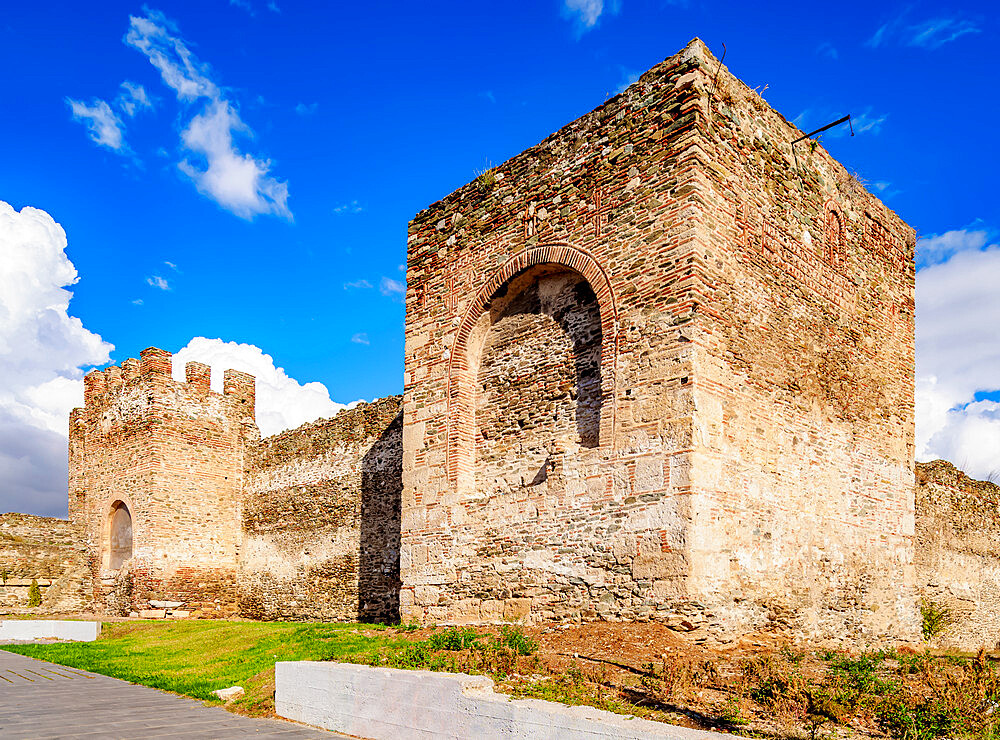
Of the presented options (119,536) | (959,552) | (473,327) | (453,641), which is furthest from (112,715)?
(959,552)

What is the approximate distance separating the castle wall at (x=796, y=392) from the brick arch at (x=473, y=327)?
1255 millimetres

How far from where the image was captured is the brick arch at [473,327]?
994 centimetres

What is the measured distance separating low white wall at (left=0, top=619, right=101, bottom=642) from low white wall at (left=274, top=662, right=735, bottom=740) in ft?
30.1

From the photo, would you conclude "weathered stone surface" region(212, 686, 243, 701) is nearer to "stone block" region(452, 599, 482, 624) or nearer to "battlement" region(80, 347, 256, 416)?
"stone block" region(452, 599, 482, 624)

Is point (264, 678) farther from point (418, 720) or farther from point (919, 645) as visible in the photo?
point (919, 645)

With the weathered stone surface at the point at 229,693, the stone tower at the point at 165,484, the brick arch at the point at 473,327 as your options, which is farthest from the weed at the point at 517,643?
the stone tower at the point at 165,484

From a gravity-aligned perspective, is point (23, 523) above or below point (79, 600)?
above

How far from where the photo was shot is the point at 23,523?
19.5 meters

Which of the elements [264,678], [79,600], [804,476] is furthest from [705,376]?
[79,600]

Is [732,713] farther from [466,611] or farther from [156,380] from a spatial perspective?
[156,380]

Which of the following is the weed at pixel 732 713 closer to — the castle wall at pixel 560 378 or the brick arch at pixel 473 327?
the castle wall at pixel 560 378

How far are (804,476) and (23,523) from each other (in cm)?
1759

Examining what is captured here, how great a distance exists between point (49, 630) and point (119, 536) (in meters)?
4.04

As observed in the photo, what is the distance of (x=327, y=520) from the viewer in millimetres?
16766
